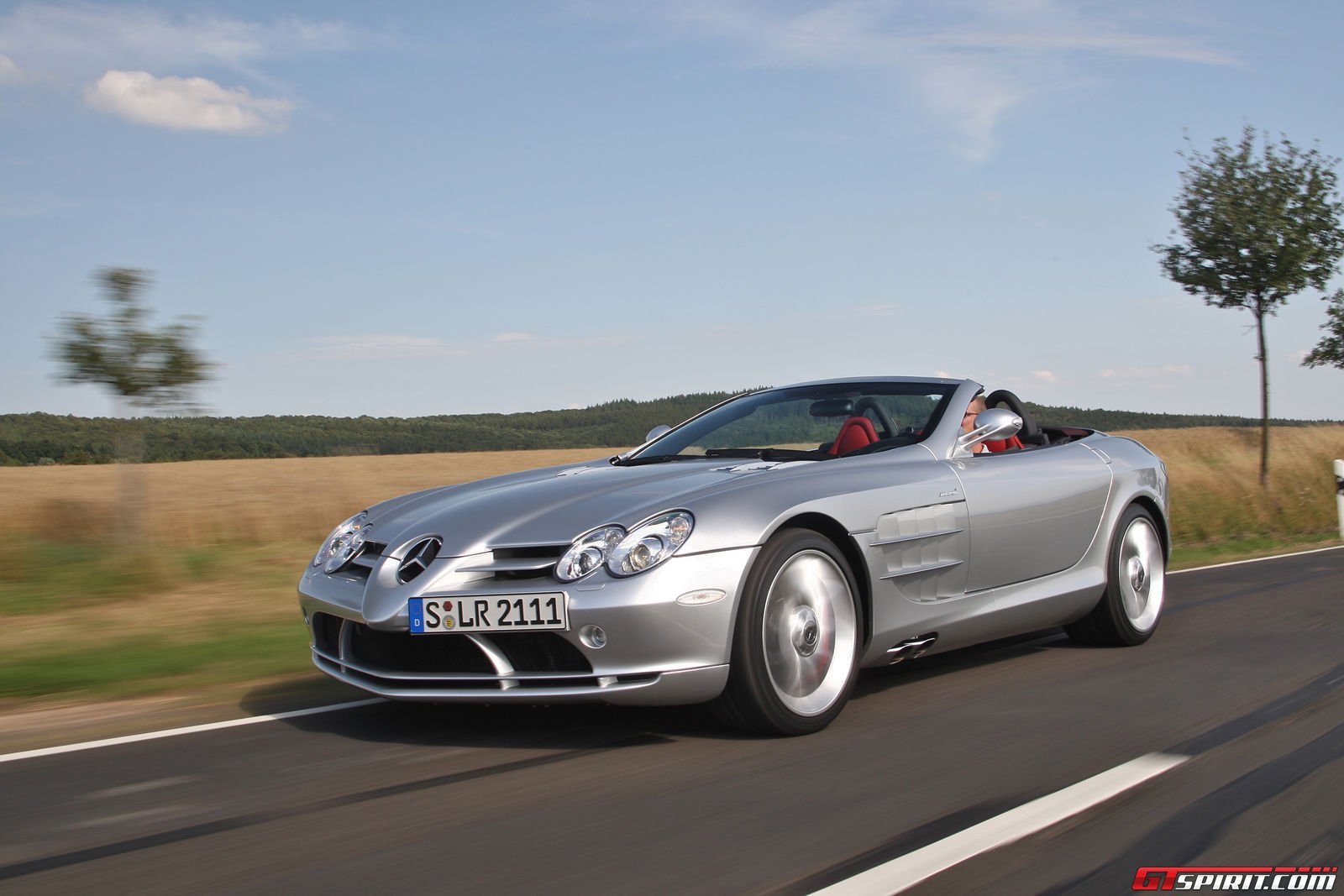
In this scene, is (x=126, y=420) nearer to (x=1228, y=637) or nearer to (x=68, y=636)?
(x=68, y=636)

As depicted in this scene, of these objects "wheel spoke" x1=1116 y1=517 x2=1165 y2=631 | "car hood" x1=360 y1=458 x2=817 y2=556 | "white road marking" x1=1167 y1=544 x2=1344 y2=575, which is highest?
"car hood" x1=360 y1=458 x2=817 y2=556

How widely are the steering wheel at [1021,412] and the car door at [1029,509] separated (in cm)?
22

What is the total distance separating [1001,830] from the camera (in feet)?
11.1

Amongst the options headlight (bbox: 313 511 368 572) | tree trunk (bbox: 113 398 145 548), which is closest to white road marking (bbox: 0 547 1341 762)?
headlight (bbox: 313 511 368 572)

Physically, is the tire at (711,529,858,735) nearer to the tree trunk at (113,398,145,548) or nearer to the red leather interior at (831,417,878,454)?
the red leather interior at (831,417,878,454)

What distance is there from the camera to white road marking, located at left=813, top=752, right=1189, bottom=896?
2.96 m

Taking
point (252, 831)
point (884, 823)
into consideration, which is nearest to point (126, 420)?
point (252, 831)

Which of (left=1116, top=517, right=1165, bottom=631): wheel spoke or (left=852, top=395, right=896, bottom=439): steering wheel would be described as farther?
(left=1116, top=517, right=1165, bottom=631): wheel spoke

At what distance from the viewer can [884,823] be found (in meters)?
3.47

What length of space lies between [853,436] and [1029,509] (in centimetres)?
89

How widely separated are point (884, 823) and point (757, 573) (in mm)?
1141

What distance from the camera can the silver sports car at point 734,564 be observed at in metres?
4.21

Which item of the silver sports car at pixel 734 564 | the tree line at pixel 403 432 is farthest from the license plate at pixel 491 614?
the tree line at pixel 403 432

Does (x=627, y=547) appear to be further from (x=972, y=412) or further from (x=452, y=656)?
(x=972, y=412)
